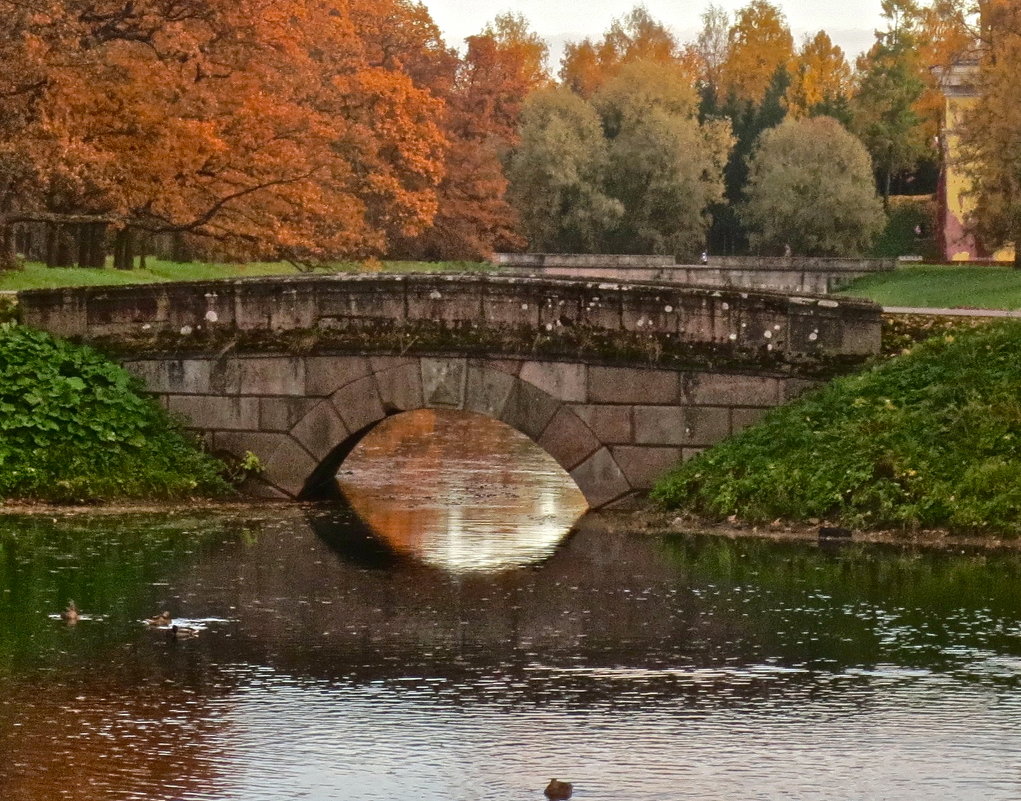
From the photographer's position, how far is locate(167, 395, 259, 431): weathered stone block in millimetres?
18125

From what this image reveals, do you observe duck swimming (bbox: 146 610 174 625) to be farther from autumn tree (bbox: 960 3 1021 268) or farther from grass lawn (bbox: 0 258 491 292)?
autumn tree (bbox: 960 3 1021 268)

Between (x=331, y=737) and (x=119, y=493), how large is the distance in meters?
8.45

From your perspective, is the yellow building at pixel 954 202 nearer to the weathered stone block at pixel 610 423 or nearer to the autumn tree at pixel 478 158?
the autumn tree at pixel 478 158

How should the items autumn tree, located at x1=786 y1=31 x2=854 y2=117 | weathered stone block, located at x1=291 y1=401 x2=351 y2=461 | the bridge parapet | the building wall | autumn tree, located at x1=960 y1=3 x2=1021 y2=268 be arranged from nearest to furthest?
1. the bridge parapet
2. weathered stone block, located at x1=291 y1=401 x2=351 y2=461
3. autumn tree, located at x1=960 y1=3 x2=1021 y2=268
4. the building wall
5. autumn tree, located at x1=786 y1=31 x2=854 y2=117

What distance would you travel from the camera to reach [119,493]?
17250 millimetres

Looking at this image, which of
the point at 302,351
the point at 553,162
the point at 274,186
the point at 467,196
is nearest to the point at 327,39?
the point at 274,186

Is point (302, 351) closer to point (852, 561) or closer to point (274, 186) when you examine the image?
point (852, 561)

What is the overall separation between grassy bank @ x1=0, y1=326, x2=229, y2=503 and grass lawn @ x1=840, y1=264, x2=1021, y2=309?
22.8 m

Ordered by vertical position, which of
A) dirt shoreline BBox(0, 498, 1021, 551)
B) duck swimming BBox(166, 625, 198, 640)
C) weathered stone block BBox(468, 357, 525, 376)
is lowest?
duck swimming BBox(166, 625, 198, 640)

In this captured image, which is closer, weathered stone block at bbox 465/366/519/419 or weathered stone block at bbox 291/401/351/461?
weathered stone block at bbox 465/366/519/419

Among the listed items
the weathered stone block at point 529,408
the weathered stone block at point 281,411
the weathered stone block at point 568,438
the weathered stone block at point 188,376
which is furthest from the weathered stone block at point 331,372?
the weathered stone block at point 568,438

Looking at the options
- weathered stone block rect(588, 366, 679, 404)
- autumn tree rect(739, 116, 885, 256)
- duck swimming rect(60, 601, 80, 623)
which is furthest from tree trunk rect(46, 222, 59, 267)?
autumn tree rect(739, 116, 885, 256)

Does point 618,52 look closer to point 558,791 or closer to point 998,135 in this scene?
point 998,135

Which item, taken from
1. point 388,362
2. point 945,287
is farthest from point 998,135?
point 388,362
